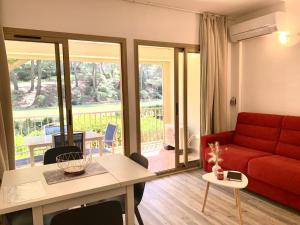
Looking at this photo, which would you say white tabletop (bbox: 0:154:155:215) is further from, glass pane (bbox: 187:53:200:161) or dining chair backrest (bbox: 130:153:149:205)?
glass pane (bbox: 187:53:200:161)

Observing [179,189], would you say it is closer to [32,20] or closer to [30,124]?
[30,124]

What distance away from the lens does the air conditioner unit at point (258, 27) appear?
3346mm

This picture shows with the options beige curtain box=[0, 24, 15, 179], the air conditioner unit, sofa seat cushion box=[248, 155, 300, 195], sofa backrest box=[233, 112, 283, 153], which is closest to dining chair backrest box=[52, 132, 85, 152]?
beige curtain box=[0, 24, 15, 179]

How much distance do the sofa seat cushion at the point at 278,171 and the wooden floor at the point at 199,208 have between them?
29 centimetres

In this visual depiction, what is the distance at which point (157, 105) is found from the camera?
5.53 metres

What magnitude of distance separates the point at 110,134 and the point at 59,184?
293cm

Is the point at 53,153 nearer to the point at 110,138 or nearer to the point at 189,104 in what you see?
the point at 110,138

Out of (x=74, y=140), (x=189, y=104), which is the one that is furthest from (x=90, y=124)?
(x=189, y=104)

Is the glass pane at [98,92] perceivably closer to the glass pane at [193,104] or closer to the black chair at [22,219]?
the glass pane at [193,104]

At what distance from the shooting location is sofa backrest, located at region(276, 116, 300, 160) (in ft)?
10.3

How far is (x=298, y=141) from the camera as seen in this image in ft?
10.3

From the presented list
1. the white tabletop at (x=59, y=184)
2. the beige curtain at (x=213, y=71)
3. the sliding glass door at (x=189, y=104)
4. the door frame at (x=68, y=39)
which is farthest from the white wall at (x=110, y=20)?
the white tabletop at (x=59, y=184)

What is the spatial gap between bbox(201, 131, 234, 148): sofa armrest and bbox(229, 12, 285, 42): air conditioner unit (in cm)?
160

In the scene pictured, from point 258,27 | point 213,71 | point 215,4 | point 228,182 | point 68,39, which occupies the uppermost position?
point 215,4
